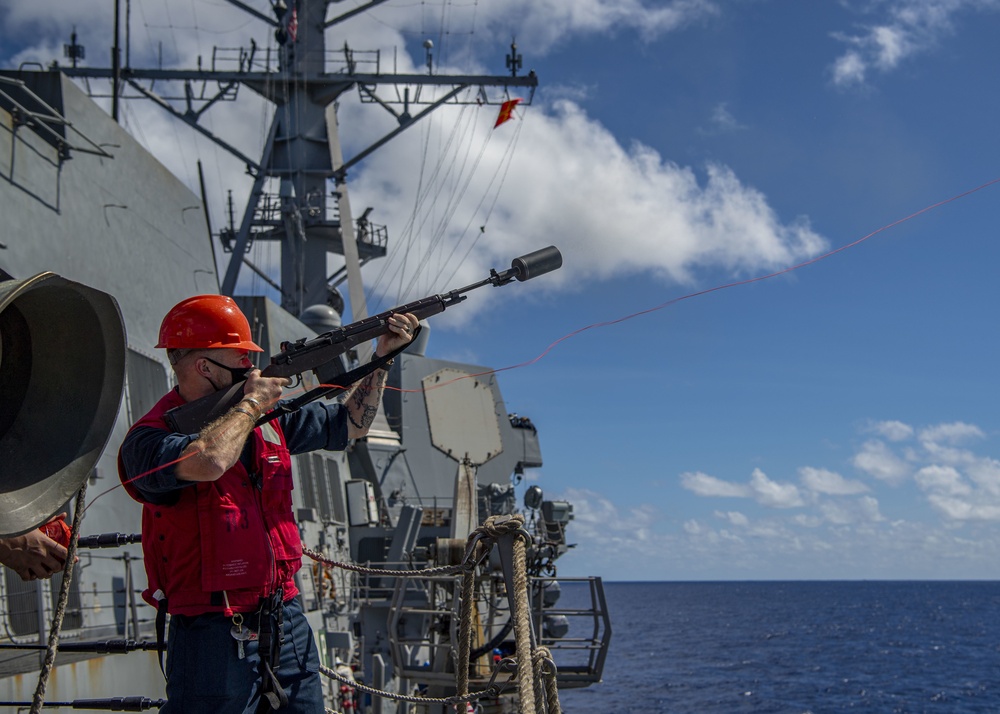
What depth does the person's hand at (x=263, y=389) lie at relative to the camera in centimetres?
272

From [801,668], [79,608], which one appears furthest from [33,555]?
[801,668]

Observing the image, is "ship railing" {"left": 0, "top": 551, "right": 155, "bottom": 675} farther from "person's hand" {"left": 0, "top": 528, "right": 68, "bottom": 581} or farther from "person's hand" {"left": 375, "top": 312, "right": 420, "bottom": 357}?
"person's hand" {"left": 375, "top": 312, "right": 420, "bottom": 357}

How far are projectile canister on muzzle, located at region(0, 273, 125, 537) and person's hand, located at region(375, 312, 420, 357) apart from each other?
0.86m

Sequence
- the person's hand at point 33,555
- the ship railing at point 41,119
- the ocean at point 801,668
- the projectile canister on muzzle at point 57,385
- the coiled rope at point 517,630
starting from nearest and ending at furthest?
1. the projectile canister on muzzle at point 57,385
2. the coiled rope at point 517,630
3. the person's hand at point 33,555
4. the ship railing at point 41,119
5. the ocean at point 801,668

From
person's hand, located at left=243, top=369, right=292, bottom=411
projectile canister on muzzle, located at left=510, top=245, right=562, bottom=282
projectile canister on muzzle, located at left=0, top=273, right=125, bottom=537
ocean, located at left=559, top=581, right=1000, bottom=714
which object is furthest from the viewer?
ocean, located at left=559, top=581, right=1000, bottom=714

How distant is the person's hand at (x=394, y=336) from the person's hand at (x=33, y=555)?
1.17m

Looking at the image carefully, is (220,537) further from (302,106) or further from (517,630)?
(302,106)

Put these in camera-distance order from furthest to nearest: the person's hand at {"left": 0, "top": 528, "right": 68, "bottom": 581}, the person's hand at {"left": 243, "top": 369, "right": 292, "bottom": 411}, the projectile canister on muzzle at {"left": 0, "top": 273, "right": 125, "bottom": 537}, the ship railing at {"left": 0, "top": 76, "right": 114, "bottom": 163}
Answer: the ship railing at {"left": 0, "top": 76, "right": 114, "bottom": 163}
the person's hand at {"left": 0, "top": 528, "right": 68, "bottom": 581}
the person's hand at {"left": 243, "top": 369, "right": 292, "bottom": 411}
the projectile canister on muzzle at {"left": 0, "top": 273, "right": 125, "bottom": 537}

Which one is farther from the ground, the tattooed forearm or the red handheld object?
the tattooed forearm

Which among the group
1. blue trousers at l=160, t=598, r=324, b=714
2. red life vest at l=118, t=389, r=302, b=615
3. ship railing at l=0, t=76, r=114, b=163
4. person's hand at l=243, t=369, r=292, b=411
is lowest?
blue trousers at l=160, t=598, r=324, b=714

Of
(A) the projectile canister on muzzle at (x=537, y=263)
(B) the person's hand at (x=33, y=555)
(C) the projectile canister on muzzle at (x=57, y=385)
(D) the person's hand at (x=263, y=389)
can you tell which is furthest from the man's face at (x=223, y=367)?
(A) the projectile canister on muzzle at (x=537, y=263)

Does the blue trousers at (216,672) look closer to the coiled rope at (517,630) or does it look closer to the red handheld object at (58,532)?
the coiled rope at (517,630)

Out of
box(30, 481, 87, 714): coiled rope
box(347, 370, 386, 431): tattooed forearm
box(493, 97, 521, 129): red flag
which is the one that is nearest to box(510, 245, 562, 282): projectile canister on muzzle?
box(347, 370, 386, 431): tattooed forearm

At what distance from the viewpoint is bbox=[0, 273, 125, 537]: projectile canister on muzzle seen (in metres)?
2.58
